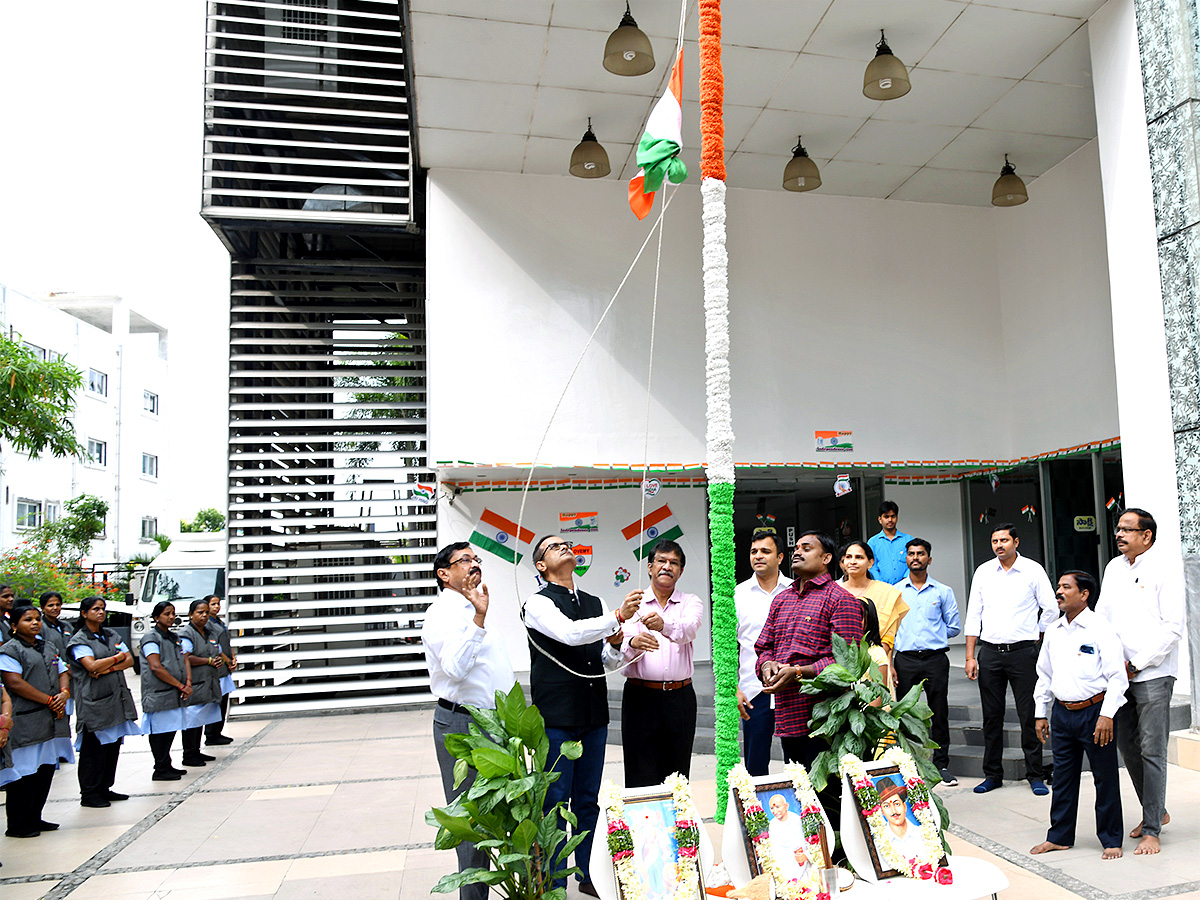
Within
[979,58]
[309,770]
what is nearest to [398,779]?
[309,770]

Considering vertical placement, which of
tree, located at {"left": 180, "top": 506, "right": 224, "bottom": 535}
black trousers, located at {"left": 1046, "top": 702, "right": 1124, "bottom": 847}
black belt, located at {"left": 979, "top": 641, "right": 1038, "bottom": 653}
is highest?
tree, located at {"left": 180, "top": 506, "right": 224, "bottom": 535}

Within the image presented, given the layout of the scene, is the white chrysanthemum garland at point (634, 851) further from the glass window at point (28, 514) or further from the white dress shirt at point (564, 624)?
the glass window at point (28, 514)

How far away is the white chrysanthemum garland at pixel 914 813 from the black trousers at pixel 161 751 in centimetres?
584

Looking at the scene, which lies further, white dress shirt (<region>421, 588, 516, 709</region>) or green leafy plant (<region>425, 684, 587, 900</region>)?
white dress shirt (<region>421, 588, 516, 709</region>)

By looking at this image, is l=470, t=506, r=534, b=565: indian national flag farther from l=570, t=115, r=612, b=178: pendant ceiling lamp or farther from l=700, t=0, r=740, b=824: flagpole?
l=700, t=0, r=740, b=824: flagpole

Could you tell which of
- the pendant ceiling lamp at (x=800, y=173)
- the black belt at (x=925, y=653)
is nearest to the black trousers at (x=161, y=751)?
the black belt at (x=925, y=653)

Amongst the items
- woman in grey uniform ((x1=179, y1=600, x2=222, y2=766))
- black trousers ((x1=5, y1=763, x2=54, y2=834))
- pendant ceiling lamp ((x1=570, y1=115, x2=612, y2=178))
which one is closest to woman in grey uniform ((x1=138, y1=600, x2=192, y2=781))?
woman in grey uniform ((x1=179, y1=600, x2=222, y2=766))

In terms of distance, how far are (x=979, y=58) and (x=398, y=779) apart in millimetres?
7676

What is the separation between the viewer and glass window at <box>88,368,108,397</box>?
100 ft

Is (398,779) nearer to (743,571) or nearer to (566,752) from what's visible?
(566,752)

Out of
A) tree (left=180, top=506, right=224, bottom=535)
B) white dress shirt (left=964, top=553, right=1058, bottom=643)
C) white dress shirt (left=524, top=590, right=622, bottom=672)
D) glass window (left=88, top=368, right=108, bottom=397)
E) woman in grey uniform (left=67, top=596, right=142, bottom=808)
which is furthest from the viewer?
tree (left=180, top=506, right=224, bottom=535)

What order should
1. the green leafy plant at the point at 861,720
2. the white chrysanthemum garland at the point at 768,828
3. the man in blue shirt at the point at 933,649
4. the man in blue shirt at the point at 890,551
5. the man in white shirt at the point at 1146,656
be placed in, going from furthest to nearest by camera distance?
the man in blue shirt at the point at 890,551, the man in blue shirt at the point at 933,649, the man in white shirt at the point at 1146,656, the green leafy plant at the point at 861,720, the white chrysanthemum garland at the point at 768,828

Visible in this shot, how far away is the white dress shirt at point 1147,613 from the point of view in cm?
427

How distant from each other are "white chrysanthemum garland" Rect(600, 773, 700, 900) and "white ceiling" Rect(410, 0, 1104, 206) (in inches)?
240
